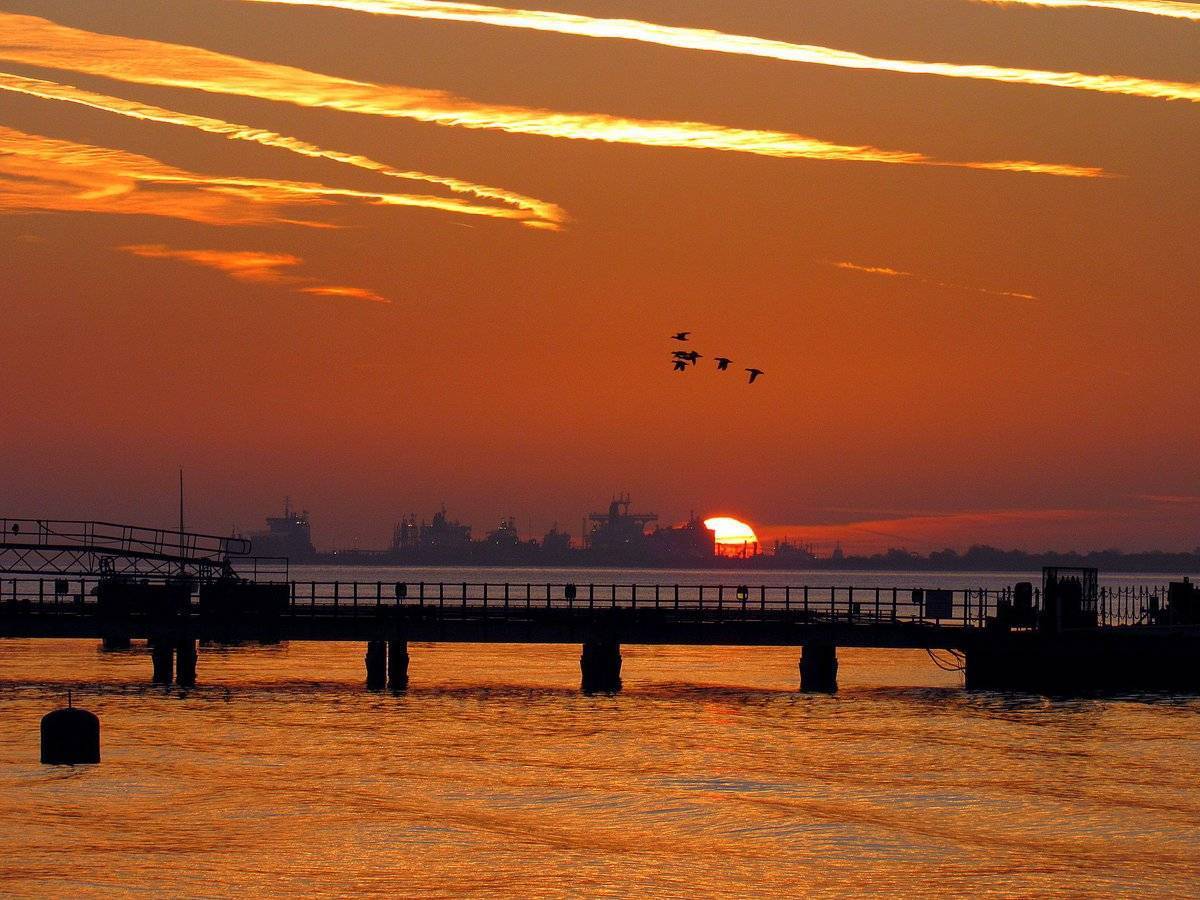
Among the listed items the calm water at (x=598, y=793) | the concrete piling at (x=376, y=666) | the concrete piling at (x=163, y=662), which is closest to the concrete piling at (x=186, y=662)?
the calm water at (x=598, y=793)

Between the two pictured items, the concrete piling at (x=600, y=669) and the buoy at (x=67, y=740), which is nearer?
the buoy at (x=67, y=740)

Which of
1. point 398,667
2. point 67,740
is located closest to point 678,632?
point 398,667

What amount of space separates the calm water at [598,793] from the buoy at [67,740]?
2.12 ft

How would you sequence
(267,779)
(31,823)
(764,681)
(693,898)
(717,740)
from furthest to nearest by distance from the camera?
1. (764,681)
2. (717,740)
3. (267,779)
4. (31,823)
5. (693,898)

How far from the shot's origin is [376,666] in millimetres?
87500

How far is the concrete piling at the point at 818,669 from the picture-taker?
85.6 meters

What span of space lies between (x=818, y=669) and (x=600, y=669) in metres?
9.71

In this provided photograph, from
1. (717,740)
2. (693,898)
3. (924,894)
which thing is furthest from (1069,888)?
(717,740)

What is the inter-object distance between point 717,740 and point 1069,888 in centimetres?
2829

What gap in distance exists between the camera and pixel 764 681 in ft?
346

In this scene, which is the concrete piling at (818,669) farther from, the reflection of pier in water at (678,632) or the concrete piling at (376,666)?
the concrete piling at (376,666)

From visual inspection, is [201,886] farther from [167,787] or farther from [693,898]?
[167,787]

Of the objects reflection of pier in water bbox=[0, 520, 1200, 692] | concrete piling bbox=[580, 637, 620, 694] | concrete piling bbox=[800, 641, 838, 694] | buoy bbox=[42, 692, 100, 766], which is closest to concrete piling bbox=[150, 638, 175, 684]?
reflection of pier in water bbox=[0, 520, 1200, 692]

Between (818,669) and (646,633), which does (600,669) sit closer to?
(646,633)
